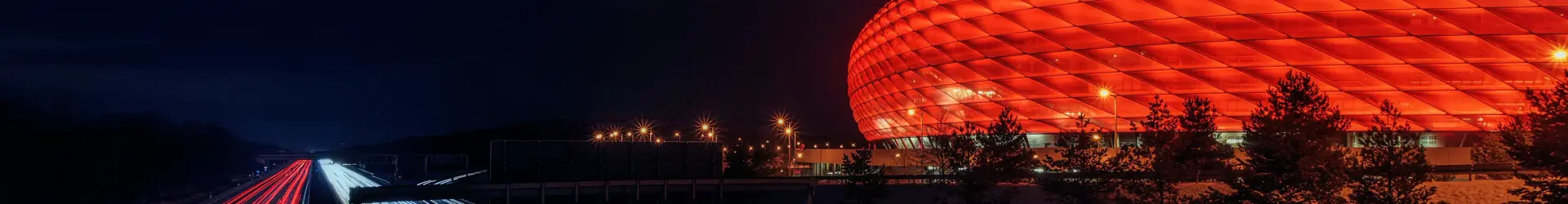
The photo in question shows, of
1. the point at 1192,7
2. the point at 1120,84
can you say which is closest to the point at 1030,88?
the point at 1120,84

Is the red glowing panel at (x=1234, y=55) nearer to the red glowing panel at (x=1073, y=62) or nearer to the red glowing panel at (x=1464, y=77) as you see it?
the red glowing panel at (x=1073, y=62)

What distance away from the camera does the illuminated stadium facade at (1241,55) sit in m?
47.8

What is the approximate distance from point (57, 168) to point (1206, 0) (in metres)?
61.0

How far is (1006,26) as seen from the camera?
57719 mm

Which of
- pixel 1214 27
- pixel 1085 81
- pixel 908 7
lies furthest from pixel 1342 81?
pixel 908 7

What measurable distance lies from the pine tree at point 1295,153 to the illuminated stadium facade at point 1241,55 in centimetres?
2723

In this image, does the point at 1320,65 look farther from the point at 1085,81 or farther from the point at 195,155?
the point at 195,155

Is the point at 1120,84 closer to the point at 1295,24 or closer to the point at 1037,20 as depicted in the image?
→ the point at 1037,20

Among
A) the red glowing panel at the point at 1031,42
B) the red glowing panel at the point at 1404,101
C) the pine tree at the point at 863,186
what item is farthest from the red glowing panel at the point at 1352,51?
the pine tree at the point at 863,186

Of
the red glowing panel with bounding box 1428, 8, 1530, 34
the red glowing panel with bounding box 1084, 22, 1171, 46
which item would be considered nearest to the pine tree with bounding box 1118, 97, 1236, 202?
the red glowing panel with bounding box 1084, 22, 1171, 46

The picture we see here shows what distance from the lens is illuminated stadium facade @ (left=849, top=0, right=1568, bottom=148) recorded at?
47812 millimetres

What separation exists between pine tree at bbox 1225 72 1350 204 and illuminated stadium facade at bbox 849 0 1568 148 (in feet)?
89.3

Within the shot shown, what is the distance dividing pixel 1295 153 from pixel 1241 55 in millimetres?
30709

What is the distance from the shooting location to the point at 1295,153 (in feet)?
72.4
